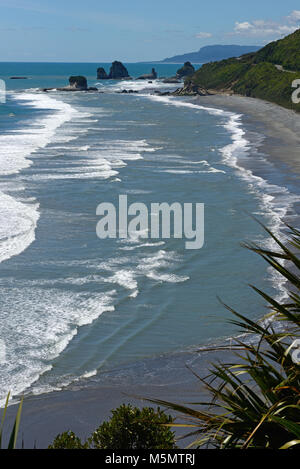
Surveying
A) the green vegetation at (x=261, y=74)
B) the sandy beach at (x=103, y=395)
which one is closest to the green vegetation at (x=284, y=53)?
the green vegetation at (x=261, y=74)

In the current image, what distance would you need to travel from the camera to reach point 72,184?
1058 inches

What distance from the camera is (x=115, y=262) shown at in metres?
16.4

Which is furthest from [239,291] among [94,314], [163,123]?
[163,123]

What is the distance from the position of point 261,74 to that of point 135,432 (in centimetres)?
8678

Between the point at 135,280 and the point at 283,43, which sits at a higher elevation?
the point at 283,43

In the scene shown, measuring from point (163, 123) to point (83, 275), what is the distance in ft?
135

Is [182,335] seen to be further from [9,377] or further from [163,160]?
[163,160]

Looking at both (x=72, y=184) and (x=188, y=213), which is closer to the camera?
(x=188, y=213)

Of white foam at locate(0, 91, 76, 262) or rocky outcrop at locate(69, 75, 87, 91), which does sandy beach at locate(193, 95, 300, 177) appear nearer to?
white foam at locate(0, 91, 76, 262)

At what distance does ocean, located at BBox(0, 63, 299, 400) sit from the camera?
11.5 m
